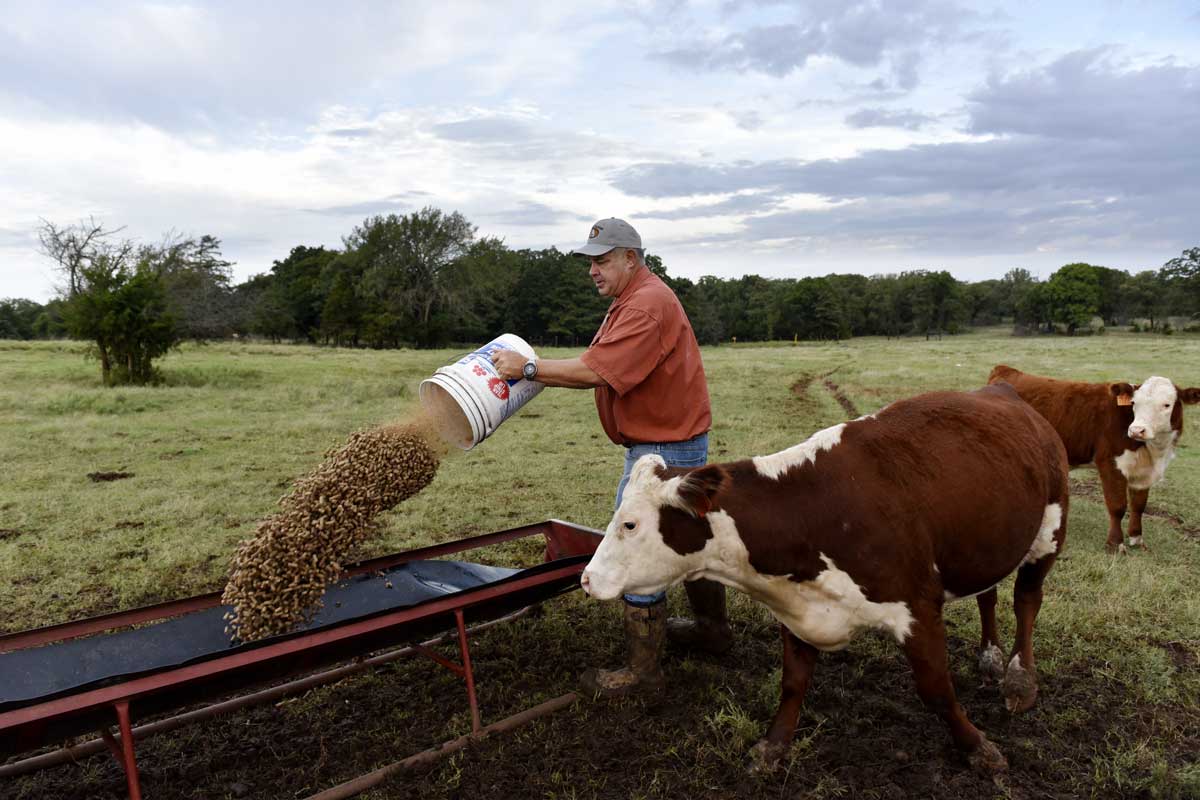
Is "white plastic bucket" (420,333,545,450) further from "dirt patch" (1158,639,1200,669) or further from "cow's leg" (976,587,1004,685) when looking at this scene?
"dirt patch" (1158,639,1200,669)

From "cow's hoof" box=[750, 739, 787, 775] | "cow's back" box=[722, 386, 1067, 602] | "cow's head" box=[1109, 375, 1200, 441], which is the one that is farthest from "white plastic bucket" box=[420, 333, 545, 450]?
"cow's head" box=[1109, 375, 1200, 441]

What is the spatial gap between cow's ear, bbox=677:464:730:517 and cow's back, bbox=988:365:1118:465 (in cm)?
575

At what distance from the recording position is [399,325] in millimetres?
54969

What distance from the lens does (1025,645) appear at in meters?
4.23

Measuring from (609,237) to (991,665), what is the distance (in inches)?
132

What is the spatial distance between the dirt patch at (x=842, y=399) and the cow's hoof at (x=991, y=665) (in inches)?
493

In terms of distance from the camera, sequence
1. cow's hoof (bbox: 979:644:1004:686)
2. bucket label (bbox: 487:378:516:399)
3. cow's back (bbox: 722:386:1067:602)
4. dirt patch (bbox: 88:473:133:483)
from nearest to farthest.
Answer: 1. cow's back (bbox: 722:386:1067:602)
2. bucket label (bbox: 487:378:516:399)
3. cow's hoof (bbox: 979:644:1004:686)
4. dirt patch (bbox: 88:473:133:483)

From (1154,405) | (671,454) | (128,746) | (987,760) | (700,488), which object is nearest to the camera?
(128,746)

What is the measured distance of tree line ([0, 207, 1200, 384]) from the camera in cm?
5412

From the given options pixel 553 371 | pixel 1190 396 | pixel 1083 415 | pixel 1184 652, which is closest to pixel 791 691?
pixel 553 371

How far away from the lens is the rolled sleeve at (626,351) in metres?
3.82

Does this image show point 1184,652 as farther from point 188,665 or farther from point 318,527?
point 188,665

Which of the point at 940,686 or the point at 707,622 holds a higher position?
the point at 940,686

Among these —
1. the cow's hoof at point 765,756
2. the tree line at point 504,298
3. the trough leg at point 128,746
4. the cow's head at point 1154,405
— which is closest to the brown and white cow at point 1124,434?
the cow's head at point 1154,405
